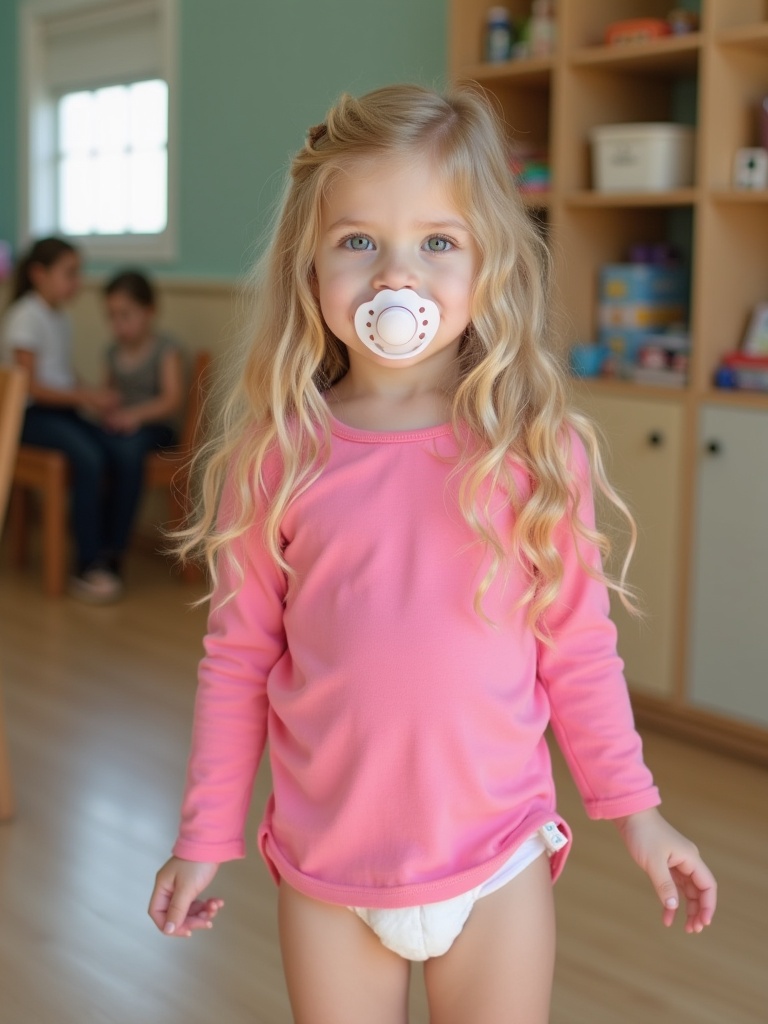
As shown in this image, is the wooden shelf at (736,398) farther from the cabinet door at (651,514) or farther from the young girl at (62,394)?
the young girl at (62,394)

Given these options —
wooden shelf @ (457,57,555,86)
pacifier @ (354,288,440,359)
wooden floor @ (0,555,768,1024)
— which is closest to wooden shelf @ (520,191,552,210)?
wooden shelf @ (457,57,555,86)

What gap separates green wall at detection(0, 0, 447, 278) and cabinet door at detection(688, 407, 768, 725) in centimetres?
151

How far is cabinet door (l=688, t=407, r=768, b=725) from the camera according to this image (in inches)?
102

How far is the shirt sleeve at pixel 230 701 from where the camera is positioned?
1107 millimetres

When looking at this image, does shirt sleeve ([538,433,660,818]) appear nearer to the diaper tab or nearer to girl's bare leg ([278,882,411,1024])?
the diaper tab

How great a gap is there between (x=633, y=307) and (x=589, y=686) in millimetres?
1979

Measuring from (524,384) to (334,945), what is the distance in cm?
50

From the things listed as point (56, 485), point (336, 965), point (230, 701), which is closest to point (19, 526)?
point (56, 485)

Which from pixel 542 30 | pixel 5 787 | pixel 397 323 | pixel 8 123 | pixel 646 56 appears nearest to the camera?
pixel 397 323

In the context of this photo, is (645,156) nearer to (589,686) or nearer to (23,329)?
(589,686)

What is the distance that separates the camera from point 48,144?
5387 mm

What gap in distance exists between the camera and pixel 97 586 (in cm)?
407

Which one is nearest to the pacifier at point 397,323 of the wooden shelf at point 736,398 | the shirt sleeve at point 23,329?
the wooden shelf at point 736,398

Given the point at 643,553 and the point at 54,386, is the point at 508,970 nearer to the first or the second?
the point at 643,553
